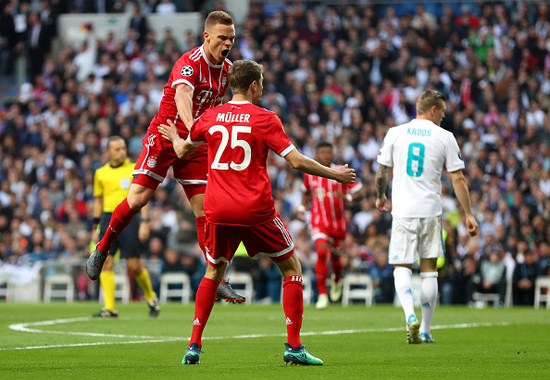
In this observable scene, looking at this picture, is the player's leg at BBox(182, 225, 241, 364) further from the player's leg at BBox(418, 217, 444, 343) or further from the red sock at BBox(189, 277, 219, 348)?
the player's leg at BBox(418, 217, 444, 343)

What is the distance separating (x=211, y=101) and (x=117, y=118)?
57.6 feet

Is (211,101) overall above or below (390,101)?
below

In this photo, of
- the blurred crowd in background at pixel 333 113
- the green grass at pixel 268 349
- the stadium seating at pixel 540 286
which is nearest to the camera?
the green grass at pixel 268 349

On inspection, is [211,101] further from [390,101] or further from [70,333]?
[390,101]

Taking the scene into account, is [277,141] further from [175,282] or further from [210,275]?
[175,282]

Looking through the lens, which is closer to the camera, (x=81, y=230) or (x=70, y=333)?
(x=70, y=333)

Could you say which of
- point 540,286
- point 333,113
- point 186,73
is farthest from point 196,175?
point 333,113

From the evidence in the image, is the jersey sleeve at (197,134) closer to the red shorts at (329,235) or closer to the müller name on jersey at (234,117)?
the müller name on jersey at (234,117)

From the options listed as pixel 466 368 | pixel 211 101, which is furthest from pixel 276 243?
pixel 211 101

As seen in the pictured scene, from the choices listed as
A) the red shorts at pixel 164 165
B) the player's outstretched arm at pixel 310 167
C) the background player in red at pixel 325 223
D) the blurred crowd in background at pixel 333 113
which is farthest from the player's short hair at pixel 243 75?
the blurred crowd in background at pixel 333 113

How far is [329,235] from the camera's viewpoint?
17.9 meters

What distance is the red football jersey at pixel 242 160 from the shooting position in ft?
24.7

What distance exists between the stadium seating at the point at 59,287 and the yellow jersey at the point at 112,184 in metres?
9.06

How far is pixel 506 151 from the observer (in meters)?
23.8
